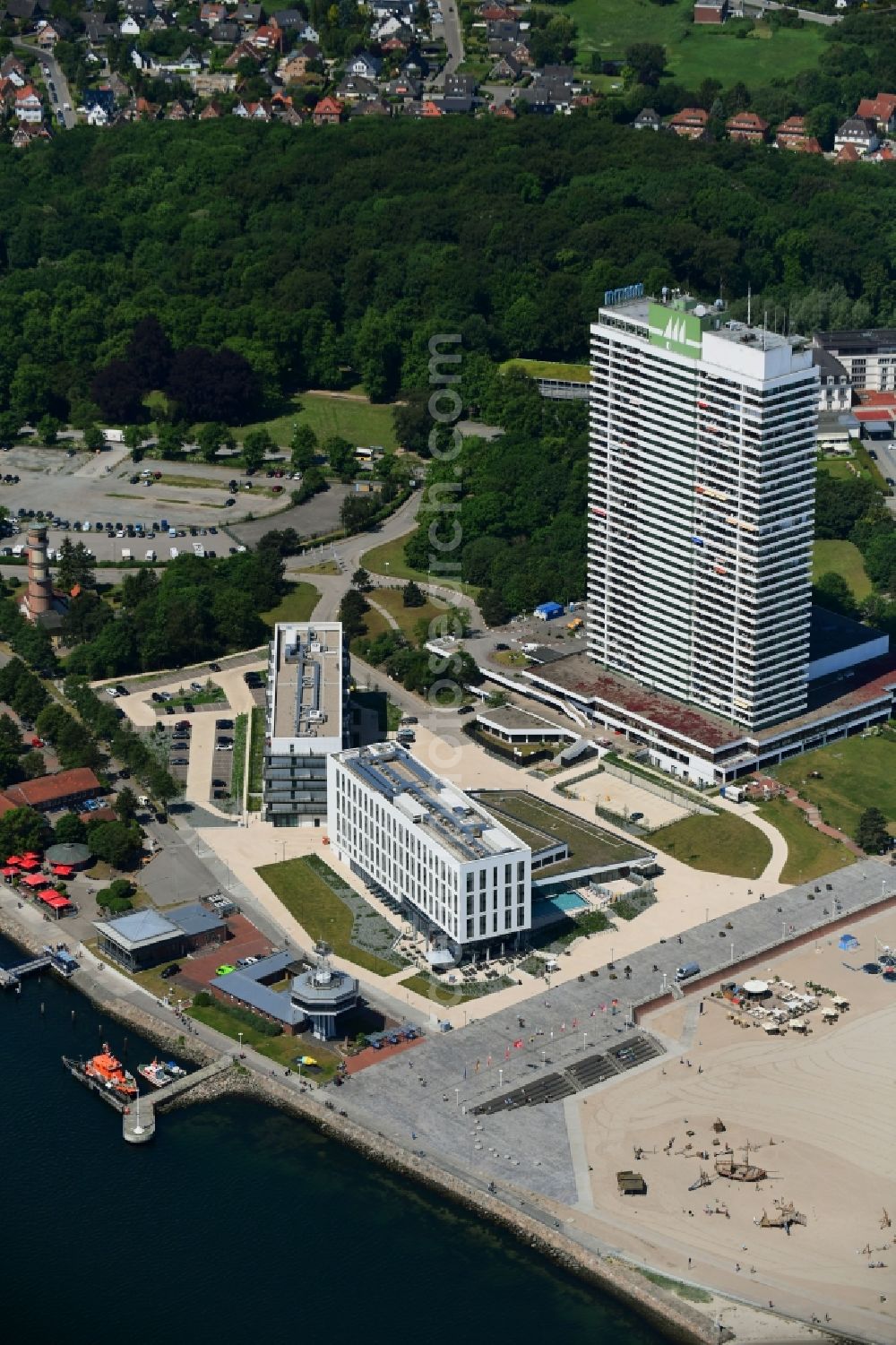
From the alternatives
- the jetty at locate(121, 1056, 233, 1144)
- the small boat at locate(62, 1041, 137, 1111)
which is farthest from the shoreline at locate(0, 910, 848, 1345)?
the small boat at locate(62, 1041, 137, 1111)

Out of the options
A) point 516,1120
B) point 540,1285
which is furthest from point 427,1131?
point 540,1285

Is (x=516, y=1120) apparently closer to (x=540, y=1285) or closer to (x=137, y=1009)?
A: (x=540, y=1285)

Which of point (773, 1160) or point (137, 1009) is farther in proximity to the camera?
point (137, 1009)

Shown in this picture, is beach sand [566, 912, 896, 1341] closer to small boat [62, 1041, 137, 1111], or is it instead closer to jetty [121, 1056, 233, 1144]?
jetty [121, 1056, 233, 1144]

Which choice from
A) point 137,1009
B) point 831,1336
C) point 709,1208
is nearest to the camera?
point 831,1336

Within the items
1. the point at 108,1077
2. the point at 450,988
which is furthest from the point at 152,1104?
the point at 450,988

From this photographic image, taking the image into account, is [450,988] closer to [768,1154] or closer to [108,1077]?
[108,1077]
